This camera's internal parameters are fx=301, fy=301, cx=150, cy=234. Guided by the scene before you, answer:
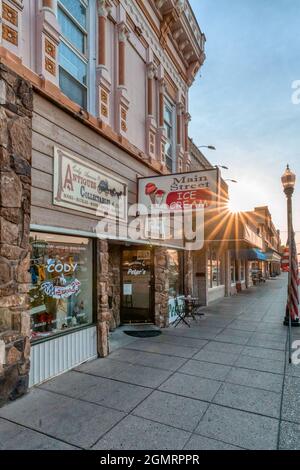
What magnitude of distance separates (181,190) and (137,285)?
11.2 ft

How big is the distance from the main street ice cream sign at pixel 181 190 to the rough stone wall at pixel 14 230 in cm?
359

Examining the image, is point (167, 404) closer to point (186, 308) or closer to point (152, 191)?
point (152, 191)

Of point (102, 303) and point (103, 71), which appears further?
point (103, 71)

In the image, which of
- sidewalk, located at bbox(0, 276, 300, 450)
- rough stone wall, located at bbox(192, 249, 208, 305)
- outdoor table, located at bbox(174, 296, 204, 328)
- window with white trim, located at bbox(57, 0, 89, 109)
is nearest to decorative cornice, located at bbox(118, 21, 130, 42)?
window with white trim, located at bbox(57, 0, 89, 109)

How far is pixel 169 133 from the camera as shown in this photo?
1104 centimetres

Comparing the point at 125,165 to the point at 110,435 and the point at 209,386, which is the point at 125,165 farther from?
the point at 110,435

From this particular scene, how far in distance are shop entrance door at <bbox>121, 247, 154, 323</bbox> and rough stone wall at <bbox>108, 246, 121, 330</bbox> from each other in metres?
0.16

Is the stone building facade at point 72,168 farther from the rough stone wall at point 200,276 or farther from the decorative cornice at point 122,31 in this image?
the rough stone wall at point 200,276

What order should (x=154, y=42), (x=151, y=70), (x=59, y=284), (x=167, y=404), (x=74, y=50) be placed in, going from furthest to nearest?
(x=154, y=42) → (x=151, y=70) → (x=74, y=50) → (x=59, y=284) → (x=167, y=404)

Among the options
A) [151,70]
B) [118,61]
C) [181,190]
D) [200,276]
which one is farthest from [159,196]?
[200,276]

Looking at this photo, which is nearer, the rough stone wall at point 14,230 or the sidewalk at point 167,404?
the sidewalk at point 167,404

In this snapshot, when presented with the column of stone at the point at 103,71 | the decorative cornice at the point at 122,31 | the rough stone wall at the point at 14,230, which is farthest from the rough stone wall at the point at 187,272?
the rough stone wall at the point at 14,230

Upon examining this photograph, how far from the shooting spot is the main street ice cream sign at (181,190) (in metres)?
6.83

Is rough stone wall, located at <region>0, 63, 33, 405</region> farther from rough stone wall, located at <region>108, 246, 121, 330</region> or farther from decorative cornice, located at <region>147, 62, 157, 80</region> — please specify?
decorative cornice, located at <region>147, 62, 157, 80</region>
